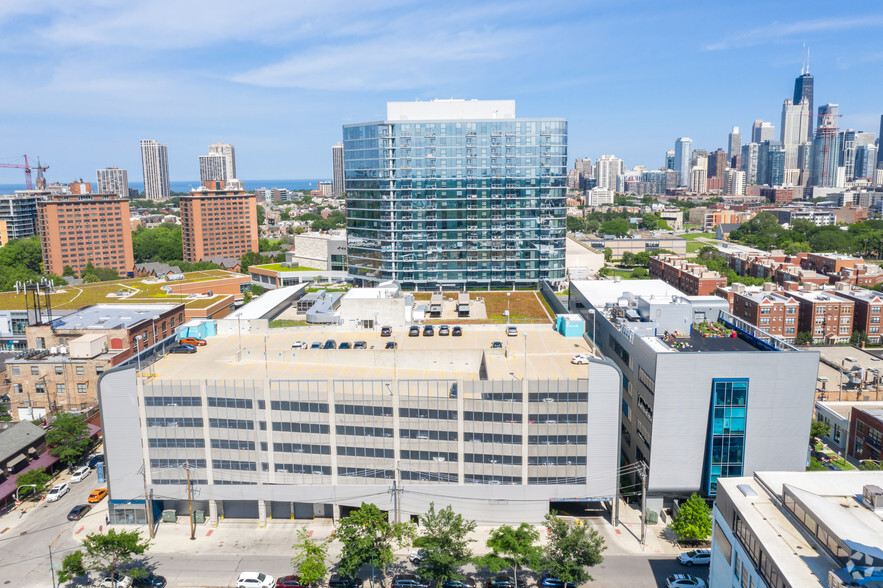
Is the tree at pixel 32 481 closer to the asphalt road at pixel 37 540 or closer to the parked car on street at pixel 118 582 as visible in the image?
the asphalt road at pixel 37 540

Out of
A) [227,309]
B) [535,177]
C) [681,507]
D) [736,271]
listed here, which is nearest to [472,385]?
[681,507]

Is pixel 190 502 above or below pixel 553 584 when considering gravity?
above

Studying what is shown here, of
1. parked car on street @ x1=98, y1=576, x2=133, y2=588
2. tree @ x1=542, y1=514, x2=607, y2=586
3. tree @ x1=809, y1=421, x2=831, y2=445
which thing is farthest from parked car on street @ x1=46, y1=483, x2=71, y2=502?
tree @ x1=809, y1=421, x2=831, y2=445

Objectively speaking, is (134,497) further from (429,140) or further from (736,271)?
(736,271)

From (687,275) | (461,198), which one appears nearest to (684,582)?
(461,198)

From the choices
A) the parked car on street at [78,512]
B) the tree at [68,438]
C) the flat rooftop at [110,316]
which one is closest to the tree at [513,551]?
the parked car on street at [78,512]

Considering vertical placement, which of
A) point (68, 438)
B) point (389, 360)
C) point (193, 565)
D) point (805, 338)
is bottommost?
point (193, 565)

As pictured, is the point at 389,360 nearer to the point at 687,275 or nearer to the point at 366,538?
the point at 366,538
